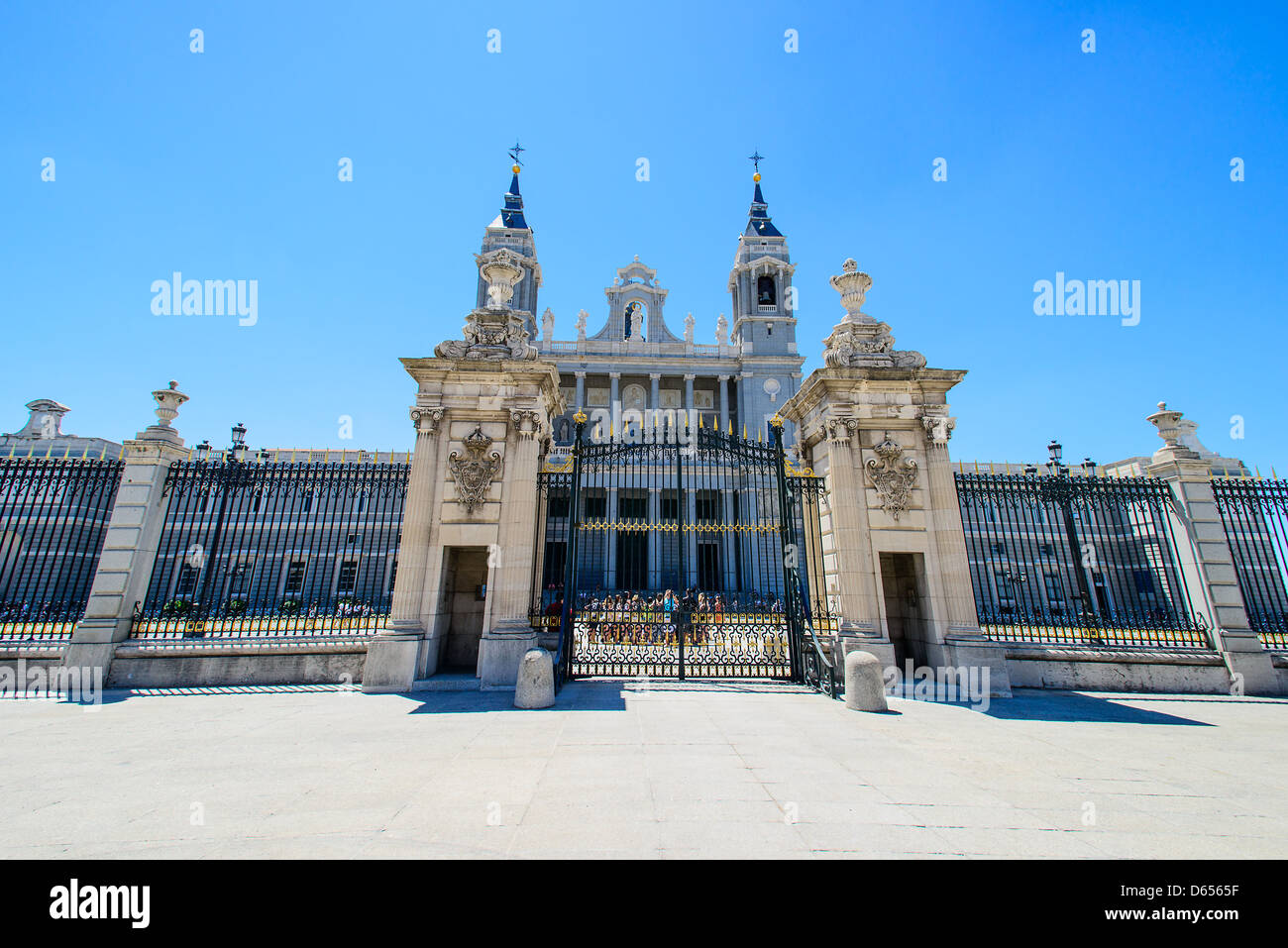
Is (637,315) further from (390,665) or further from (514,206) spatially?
(390,665)

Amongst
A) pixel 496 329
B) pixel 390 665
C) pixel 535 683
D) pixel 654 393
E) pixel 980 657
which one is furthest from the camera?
pixel 654 393

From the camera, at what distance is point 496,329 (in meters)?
11.1

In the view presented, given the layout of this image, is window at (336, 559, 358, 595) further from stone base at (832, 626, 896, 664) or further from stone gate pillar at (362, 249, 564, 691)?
stone base at (832, 626, 896, 664)

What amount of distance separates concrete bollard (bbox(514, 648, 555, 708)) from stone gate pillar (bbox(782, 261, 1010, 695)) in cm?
538

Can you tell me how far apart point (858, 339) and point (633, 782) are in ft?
33.2

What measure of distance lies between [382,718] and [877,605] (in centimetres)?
873

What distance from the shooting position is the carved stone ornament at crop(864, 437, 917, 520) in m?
10.4

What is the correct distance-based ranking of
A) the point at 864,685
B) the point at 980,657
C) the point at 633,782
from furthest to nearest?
the point at 980,657 < the point at 864,685 < the point at 633,782

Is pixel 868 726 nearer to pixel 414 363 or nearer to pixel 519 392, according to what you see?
pixel 519 392

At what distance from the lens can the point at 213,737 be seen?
6238 mm

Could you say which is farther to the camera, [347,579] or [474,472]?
[347,579]

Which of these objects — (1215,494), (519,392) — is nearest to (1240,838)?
(519,392)

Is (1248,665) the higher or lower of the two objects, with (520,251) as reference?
lower

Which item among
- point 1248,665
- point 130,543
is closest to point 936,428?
point 1248,665
